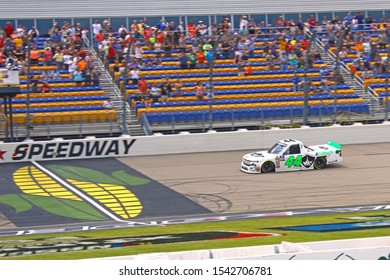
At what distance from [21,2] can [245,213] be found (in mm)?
24708

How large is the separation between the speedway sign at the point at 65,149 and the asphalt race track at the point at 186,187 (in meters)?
0.57

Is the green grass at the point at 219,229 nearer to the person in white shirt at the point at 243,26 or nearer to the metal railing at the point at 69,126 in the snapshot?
the metal railing at the point at 69,126

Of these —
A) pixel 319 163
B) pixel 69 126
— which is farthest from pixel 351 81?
pixel 69 126

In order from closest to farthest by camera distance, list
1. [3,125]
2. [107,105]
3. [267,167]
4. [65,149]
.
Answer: [267,167] < [65,149] < [3,125] < [107,105]

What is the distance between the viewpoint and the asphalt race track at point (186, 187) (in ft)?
90.4

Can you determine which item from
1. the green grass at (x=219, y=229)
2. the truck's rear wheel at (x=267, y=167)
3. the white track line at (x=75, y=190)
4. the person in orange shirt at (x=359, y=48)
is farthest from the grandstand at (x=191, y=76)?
the green grass at (x=219, y=229)

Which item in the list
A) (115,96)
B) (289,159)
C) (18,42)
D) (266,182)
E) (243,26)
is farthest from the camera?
(243,26)

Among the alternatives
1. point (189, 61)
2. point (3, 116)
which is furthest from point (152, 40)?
point (3, 116)

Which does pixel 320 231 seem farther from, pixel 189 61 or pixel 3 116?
pixel 189 61

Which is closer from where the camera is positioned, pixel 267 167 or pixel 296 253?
pixel 296 253

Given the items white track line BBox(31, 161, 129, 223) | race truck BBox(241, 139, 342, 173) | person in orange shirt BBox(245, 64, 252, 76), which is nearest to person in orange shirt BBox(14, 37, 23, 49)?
white track line BBox(31, 161, 129, 223)

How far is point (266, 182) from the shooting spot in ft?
103

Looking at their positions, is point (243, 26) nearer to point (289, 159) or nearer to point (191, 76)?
point (191, 76)

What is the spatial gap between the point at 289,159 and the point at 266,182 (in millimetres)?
2253
